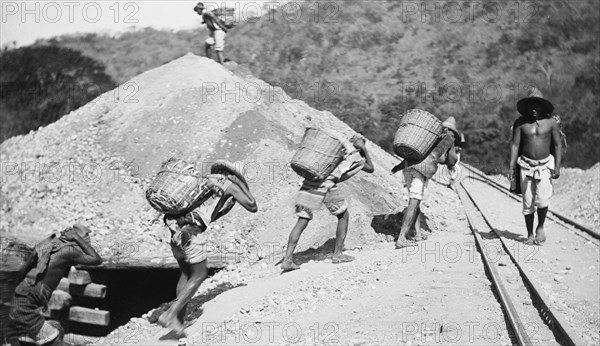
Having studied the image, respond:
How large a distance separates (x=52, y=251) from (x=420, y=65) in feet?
114

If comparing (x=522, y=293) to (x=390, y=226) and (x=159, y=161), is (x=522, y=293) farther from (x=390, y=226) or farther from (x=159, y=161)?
(x=159, y=161)

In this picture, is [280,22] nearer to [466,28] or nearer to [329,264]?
[466,28]

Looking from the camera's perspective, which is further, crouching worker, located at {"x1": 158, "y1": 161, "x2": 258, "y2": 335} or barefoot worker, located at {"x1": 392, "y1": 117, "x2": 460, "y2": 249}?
barefoot worker, located at {"x1": 392, "y1": 117, "x2": 460, "y2": 249}

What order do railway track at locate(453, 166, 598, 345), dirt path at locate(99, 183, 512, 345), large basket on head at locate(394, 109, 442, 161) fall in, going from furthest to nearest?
large basket on head at locate(394, 109, 442, 161) < dirt path at locate(99, 183, 512, 345) < railway track at locate(453, 166, 598, 345)

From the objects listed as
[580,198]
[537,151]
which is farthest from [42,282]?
[580,198]

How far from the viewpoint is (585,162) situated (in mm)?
23250

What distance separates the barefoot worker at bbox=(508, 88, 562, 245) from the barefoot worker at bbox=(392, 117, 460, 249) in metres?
0.87

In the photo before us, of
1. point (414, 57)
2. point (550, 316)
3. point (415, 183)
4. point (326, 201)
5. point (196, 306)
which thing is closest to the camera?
point (550, 316)

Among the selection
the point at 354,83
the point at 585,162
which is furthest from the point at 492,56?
the point at 585,162

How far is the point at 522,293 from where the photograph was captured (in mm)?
7160

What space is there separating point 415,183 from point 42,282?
15.8 feet

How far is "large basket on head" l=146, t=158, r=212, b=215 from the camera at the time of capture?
21.8ft

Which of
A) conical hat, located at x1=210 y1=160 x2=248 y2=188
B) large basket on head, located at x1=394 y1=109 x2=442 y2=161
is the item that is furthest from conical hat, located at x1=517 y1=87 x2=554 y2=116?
conical hat, located at x1=210 y1=160 x2=248 y2=188

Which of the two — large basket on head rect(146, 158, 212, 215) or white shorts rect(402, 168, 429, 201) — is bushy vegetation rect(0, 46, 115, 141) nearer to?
white shorts rect(402, 168, 429, 201)
